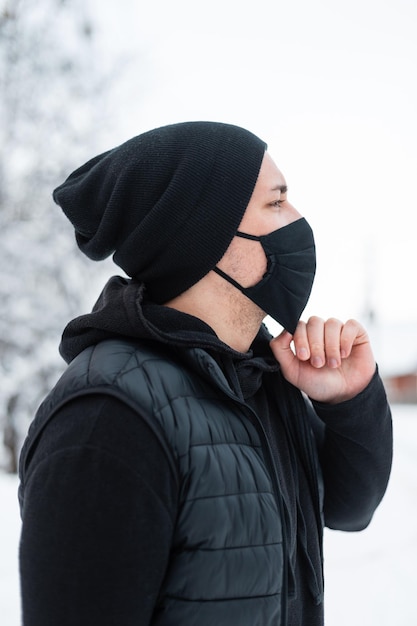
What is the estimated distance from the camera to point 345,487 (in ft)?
5.51

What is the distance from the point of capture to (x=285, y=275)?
1.57 m

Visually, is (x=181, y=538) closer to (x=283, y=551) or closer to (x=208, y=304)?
(x=283, y=551)

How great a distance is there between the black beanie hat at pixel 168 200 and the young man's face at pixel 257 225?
0.12 feet

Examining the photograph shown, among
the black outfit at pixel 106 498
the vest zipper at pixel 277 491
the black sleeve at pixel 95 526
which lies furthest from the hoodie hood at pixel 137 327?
the black sleeve at pixel 95 526

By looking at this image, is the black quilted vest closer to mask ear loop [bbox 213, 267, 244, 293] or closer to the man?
the man

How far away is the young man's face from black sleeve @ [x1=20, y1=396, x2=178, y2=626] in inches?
23.8

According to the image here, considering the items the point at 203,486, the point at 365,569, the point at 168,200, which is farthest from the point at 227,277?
the point at 365,569

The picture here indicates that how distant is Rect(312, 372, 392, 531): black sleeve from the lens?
1.58 meters

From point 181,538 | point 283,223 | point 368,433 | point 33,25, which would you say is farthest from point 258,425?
point 33,25

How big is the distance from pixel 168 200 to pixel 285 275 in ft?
1.33

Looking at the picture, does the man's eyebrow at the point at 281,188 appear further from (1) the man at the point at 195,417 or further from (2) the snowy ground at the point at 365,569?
(2) the snowy ground at the point at 365,569

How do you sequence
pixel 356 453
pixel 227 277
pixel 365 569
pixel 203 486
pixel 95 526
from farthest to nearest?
pixel 365 569 → pixel 356 453 → pixel 227 277 → pixel 203 486 → pixel 95 526

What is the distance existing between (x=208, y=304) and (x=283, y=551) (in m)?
0.61

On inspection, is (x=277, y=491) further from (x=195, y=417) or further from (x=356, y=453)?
(x=356, y=453)
